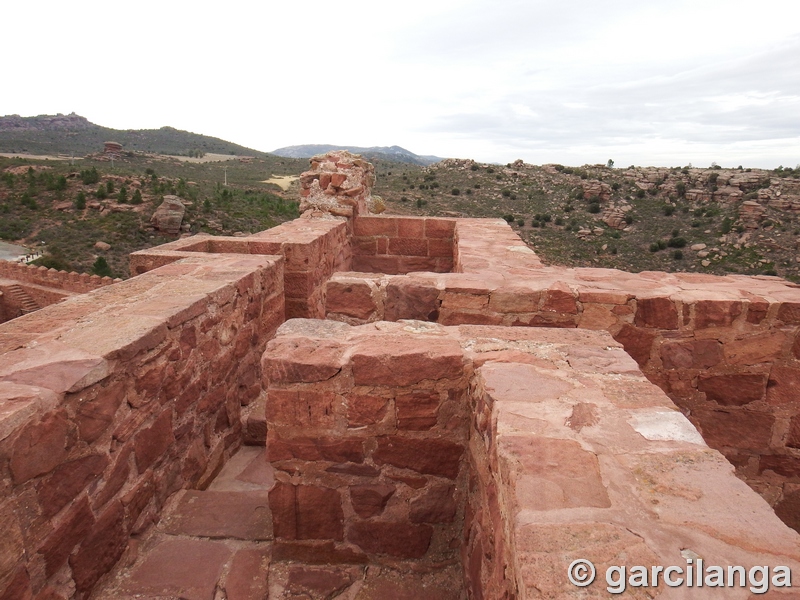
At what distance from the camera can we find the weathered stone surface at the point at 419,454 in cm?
196

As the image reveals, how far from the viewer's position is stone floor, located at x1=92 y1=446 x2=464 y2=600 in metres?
1.97

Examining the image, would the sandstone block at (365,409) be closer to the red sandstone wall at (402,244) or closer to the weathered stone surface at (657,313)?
the weathered stone surface at (657,313)

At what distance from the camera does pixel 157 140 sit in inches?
2429

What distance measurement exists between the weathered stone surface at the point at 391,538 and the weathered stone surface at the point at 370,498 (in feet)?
0.17

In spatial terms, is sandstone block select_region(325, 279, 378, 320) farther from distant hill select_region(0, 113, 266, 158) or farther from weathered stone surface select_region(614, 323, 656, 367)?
distant hill select_region(0, 113, 266, 158)


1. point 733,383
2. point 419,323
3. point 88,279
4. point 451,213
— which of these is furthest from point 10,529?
point 451,213

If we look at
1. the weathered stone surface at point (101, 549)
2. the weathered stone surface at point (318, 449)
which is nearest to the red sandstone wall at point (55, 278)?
the weathered stone surface at point (101, 549)

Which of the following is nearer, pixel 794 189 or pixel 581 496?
pixel 581 496

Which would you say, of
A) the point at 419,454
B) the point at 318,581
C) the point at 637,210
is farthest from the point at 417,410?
the point at 637,210

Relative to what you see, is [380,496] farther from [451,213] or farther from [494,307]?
[451,213]

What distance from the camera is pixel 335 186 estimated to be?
237 inches

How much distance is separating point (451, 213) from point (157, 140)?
53.3 m

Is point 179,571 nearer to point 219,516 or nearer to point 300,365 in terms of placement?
point 219,516

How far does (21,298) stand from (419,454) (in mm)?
14651
